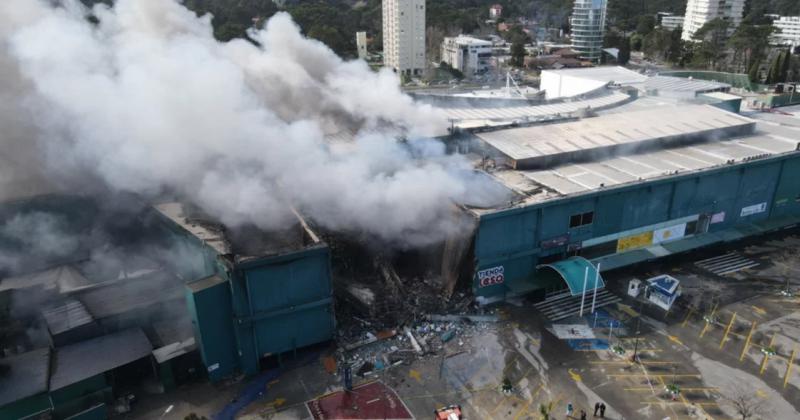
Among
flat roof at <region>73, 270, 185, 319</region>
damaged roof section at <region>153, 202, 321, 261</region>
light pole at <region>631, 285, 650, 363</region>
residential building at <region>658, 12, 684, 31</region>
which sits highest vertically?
residential building at <region>658, 12, 684, 31</region>

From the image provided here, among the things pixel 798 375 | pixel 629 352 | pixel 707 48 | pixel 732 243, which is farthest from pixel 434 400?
pixel 707 48

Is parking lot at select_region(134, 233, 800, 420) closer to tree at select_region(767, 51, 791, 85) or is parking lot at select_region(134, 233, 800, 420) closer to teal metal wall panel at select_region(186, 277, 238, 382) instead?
teal metal wall panel at select_region(186, 277, 238, 382)

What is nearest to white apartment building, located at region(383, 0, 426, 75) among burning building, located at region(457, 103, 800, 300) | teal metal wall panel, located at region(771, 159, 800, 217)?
burning building, located at region(457, 103, 800, 300)

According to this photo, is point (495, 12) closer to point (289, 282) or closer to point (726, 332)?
point (726, 332)

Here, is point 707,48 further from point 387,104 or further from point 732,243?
point 387,104

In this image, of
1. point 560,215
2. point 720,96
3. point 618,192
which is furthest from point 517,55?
point 560,215

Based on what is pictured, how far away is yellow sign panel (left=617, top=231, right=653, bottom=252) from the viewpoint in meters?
24.2

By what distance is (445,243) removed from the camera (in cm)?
2195

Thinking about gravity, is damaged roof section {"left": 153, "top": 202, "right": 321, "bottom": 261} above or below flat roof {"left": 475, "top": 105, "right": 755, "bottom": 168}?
below

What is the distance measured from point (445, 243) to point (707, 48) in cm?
6708

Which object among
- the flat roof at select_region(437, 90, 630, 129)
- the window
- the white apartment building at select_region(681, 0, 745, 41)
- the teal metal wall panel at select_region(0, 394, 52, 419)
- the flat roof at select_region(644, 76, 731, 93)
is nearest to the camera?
the teal metal wall panel at select_region(0, 394, 52, 419)

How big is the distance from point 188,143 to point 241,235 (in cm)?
401

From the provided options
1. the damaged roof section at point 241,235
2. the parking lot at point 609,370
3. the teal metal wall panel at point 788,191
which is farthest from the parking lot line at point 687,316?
the damaged roof section at point 241,235

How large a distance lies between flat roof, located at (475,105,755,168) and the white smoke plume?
156 inches
